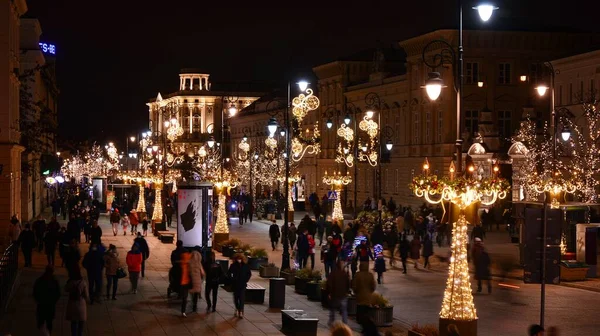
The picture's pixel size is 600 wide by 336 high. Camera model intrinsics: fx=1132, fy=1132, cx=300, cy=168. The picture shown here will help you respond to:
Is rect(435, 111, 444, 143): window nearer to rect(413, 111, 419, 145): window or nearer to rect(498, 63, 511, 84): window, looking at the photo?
rect(413, 111, 419, 145): window

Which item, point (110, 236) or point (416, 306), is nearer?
point (416, 306)

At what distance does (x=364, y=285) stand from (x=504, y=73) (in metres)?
50.1

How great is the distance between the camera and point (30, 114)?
62.3 metres

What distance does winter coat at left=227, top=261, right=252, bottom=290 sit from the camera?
78.8 feet

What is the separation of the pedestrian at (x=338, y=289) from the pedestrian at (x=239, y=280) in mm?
2182

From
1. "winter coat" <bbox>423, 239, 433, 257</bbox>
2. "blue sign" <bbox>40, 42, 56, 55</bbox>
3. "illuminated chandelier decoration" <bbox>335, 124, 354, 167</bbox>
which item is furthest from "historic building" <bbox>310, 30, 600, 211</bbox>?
"blue sign" <bbox>40, 42, 56, 55</bbox>

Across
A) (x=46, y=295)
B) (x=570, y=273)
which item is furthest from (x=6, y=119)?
(x=46, y=295)

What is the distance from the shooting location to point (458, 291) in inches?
743

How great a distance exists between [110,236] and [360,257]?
943 inches

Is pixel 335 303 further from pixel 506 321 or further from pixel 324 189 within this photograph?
pixel 324 189

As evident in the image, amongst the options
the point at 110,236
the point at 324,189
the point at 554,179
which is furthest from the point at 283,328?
the point at 324,189

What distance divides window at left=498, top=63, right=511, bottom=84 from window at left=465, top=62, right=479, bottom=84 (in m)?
1.63

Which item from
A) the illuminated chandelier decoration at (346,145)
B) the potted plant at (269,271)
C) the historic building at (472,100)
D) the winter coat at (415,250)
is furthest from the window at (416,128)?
the potted plant at (269,271)

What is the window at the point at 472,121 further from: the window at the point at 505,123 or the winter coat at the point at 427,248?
the winter coat at the point at 427,248
